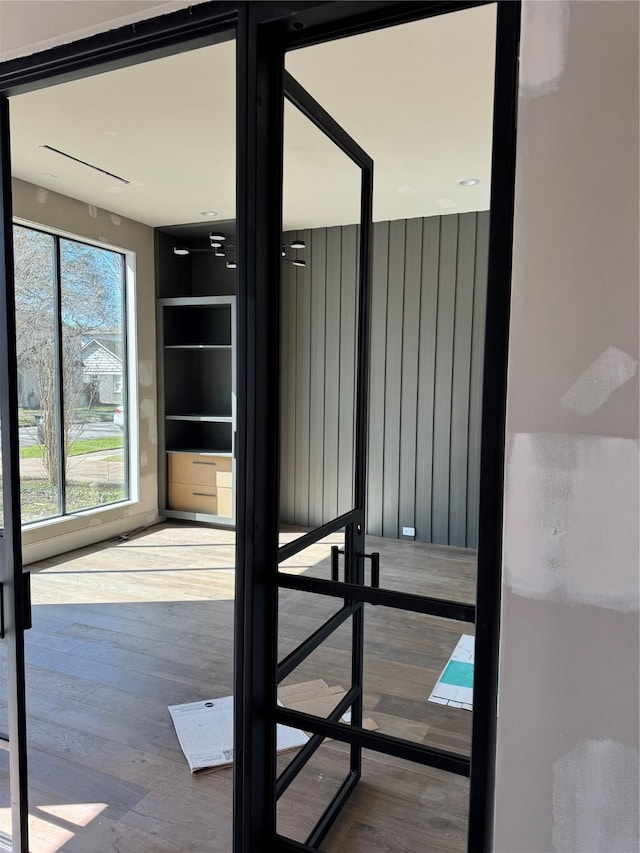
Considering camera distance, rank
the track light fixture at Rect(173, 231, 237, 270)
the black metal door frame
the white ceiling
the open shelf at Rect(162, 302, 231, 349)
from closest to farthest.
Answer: the black metal door frame < the white ceiling < the track light fixture at Rect(173, 231, 237, 270) < the open shelf at Rect(162, 302, 231, 349)

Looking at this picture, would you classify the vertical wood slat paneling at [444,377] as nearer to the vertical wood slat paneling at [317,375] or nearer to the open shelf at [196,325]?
the vertical wood slat paneling at [317,375]

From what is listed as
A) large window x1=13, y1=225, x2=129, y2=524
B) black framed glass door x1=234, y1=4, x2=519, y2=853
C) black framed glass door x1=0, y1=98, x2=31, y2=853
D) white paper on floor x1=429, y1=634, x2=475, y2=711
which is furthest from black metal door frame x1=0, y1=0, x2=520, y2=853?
large window x1=13, y1=225, x2=129, y2=524

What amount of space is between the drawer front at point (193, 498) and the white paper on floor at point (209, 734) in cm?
302

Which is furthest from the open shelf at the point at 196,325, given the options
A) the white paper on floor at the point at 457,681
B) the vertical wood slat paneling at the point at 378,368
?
the white paper on floor at the point at 457,681

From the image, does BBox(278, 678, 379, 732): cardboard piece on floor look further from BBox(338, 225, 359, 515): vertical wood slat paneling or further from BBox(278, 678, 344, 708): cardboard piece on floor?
BBox(338, 225, 359, 515): vertical wood slat paneling

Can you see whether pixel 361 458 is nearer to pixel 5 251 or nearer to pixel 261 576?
pixel 261 576

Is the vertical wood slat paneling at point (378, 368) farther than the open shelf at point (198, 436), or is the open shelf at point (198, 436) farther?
the open shelf at point (198, 436)

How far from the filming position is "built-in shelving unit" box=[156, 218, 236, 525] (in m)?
5.36

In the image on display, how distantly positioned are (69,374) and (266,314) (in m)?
3.80

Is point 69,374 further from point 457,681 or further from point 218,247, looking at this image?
point 457,681

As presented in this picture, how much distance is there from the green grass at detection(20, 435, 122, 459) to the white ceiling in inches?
A: 73.8

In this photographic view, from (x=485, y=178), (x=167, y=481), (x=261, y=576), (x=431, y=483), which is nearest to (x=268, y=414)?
(x=261, y=576)

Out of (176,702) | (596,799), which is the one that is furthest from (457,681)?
(596,799)

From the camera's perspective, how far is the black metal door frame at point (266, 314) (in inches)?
40.2
